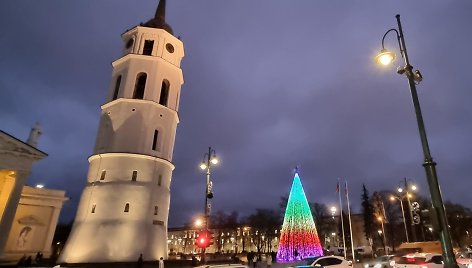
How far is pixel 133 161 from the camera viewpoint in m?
34.6

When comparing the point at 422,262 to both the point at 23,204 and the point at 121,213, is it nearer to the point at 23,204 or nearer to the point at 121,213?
the point at 121,213

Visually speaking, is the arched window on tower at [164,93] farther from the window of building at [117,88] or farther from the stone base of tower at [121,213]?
the stone base of tower at [121,213]

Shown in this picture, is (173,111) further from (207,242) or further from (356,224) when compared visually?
(356,224)

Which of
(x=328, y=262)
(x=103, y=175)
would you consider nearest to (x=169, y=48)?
(x=103, y=175)

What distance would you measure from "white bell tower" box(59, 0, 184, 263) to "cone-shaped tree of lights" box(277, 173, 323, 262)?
12489 mm

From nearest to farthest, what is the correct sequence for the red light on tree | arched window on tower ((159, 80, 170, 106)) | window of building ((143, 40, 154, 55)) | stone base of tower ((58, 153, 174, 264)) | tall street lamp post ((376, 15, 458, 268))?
tall street lamp post ((376, 15, 458, 268)) < the red light on tree < stone base of tower ((58, 153, 174, 264)) < arched window on tower ((159, 80, 170, 106)) < window of building ((143, 40, 154, 55))

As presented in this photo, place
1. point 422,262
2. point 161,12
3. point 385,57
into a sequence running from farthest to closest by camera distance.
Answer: point 161,12 < point 422,262 < point 385,57

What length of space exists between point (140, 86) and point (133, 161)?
9.68m

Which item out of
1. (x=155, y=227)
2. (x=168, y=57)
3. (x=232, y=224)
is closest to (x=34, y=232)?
(x=155, y=227)

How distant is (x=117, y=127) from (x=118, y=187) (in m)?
6.80

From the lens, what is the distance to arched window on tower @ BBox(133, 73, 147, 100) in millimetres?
38431

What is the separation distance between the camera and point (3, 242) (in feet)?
78.9

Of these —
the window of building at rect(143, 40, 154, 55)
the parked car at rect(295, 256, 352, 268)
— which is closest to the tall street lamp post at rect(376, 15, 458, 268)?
the parked car at rect(295, 256, 352, 268)

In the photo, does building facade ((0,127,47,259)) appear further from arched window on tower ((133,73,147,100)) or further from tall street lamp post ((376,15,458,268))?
tall street lamp post ((376,15,458,268))
